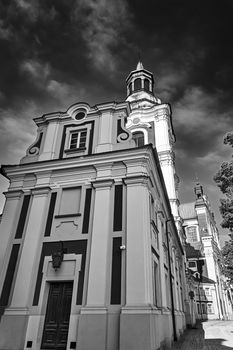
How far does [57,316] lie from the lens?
30.0ft

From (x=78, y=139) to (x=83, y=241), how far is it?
18.4 ft

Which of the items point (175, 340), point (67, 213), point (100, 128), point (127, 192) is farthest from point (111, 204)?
point (175, 340)

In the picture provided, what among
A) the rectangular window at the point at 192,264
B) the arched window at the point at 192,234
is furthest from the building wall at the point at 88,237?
the arched window at the point at 192,234

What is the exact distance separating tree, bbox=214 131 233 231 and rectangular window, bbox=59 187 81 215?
7202 millimetres

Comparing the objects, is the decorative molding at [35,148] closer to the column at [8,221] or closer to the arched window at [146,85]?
the column at [8,221]

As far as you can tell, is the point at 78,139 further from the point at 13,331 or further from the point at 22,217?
the point at 13,331

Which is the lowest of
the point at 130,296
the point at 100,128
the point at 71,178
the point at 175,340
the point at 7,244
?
the point at 175,340

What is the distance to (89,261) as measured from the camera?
9445 mm

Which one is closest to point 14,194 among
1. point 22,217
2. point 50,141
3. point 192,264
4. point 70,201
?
point 22,217

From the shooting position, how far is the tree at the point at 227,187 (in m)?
12.7

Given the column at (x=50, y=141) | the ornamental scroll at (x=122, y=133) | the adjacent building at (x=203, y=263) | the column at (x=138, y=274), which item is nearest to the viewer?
the column at (x=138, y=274)

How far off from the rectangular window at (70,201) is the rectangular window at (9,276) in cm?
237

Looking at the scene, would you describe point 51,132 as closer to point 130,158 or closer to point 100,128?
point 100,128

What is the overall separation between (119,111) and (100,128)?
143cm
